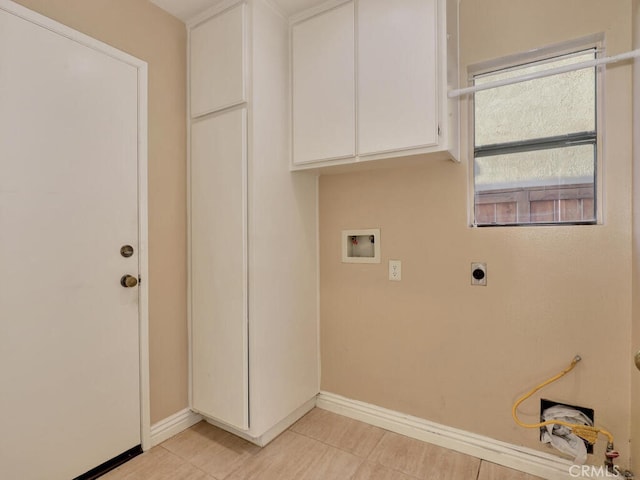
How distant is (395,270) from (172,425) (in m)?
1.61

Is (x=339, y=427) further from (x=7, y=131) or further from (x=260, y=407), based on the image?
(x=7, y=131)

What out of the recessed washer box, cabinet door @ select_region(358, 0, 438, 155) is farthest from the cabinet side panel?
cabinet door @ select_region(358, 0, 438, 155)

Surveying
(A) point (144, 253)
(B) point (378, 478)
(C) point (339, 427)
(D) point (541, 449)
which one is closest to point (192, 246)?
(A) point (144, 253)

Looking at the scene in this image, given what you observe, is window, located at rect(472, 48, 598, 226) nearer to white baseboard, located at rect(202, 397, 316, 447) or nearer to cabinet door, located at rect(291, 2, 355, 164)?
cabinet door, located at rect(291, 2, 355, 164)

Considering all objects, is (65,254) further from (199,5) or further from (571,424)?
(571,424)

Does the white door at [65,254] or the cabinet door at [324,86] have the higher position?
the cabinet door at [324,86]

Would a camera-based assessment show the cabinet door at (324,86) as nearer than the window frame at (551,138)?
No

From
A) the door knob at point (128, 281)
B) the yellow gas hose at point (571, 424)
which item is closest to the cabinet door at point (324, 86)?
the door knob at point (128, 281)

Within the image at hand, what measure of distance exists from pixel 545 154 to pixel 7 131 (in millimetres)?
2417

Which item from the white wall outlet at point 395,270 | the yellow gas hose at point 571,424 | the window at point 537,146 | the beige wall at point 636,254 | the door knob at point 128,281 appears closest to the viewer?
the beige wall at point 636,254

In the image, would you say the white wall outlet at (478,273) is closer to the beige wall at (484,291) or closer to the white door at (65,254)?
the beige wall at (484,291)

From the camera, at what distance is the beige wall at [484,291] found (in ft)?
4.74

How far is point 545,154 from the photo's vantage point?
164 cm

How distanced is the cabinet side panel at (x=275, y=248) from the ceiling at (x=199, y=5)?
0.25 ft
